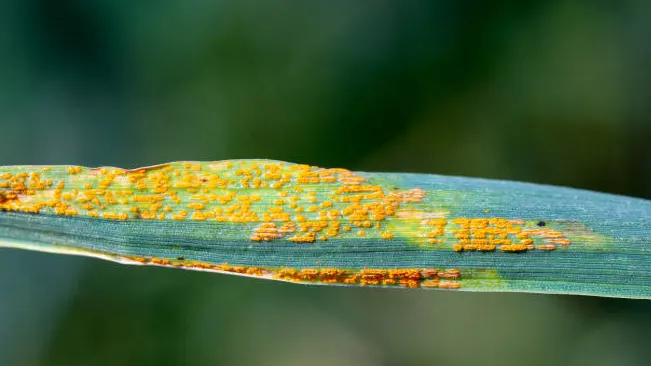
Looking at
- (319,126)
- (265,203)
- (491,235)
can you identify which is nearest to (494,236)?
(491,235)

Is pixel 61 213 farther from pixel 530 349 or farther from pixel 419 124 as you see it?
pixel 530 349

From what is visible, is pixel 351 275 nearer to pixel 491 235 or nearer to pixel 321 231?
pixel 321 231

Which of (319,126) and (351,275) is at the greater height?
(319,126)

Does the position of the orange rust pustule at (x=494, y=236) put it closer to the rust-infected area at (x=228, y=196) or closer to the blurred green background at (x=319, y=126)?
the rust-infected area at (x=228, y=196)

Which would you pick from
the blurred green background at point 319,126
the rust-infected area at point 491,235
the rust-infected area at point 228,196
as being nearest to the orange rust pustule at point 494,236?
the rust-infected area at point 491,235

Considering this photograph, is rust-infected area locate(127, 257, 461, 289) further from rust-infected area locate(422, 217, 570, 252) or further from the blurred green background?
the blurred green background

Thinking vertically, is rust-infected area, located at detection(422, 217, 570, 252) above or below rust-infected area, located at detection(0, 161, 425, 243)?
below

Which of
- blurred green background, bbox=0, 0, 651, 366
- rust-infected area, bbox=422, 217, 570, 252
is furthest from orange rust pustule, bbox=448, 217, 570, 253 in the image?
blurred green background, bbox=0, 0, 651, 366
